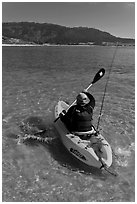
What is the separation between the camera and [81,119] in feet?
25.0

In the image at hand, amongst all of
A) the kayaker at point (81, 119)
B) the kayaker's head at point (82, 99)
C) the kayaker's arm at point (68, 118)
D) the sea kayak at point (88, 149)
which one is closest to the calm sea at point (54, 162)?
the sea kayak at point (88, 149)

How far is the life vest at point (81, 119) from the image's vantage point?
760 cm

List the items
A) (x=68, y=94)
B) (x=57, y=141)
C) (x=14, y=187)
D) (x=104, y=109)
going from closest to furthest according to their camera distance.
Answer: (x=14, y=187), (x=57, y=141), (x=104, y=109), (x=68, y=94)

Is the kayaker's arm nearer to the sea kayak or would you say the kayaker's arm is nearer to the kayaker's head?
the sea kayak

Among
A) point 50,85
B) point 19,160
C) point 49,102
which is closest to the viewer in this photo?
point 19,160

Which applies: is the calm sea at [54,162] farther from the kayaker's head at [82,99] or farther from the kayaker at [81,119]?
the kayaker's head at [82,99]

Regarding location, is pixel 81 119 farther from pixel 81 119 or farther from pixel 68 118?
pixel 68 118

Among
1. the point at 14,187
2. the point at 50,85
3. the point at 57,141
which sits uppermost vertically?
the point at 50,85

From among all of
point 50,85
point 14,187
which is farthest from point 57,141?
point 50,85

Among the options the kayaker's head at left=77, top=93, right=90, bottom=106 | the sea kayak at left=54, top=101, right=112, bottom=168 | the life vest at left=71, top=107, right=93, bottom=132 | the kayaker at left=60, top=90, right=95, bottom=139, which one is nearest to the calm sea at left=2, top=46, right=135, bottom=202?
the sea kayak at left=54, top=101, right=112, bottom=168

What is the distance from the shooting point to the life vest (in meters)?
7.60

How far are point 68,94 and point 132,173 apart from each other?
9.06 metres

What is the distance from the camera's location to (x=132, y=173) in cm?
710

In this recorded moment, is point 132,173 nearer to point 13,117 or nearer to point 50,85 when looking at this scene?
point 13,117
